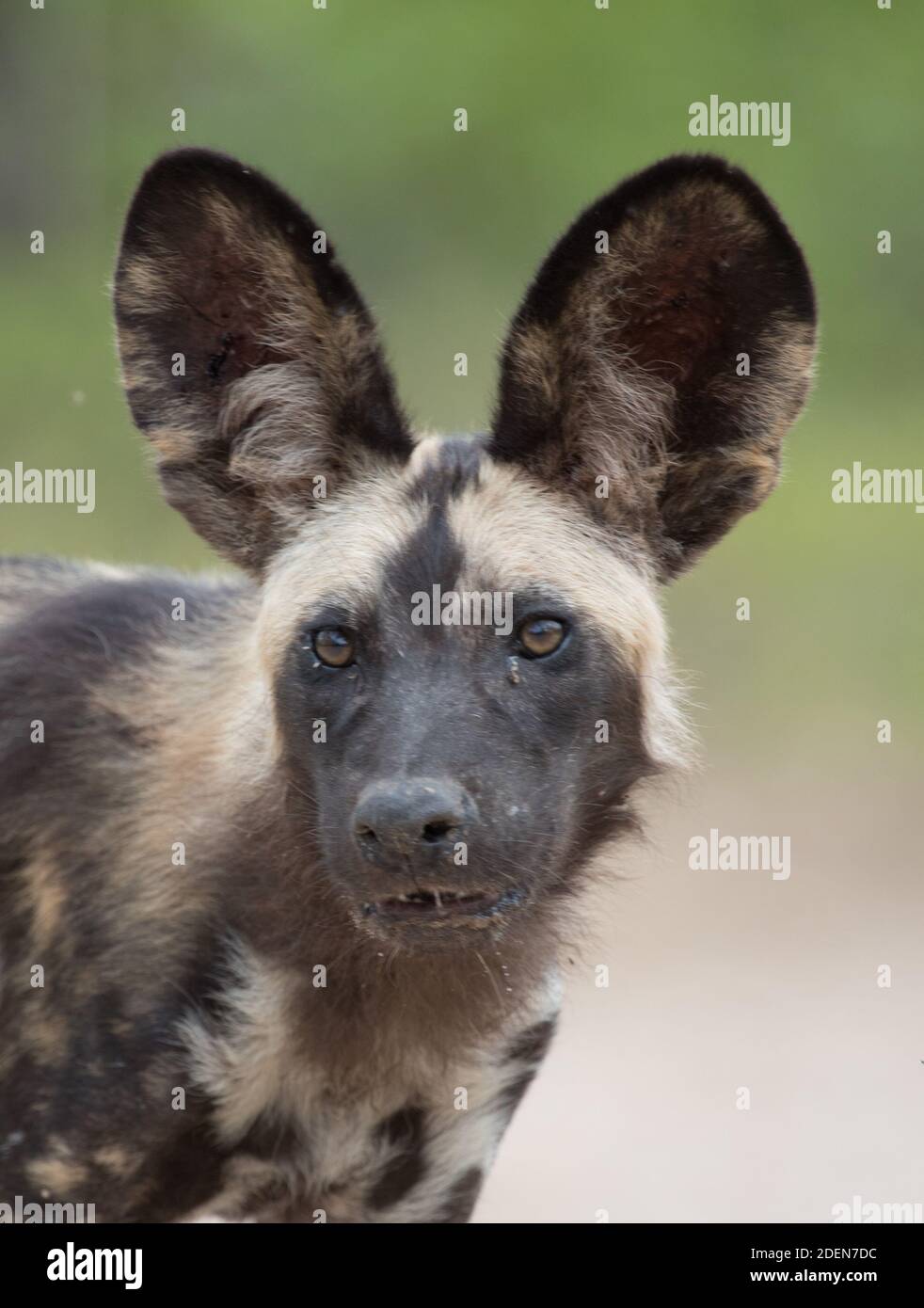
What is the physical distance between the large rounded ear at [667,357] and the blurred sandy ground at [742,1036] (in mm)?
702

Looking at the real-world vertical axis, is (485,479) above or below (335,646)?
above

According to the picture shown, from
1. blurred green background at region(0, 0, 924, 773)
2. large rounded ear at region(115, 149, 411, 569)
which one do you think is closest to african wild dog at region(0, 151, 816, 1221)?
large rounded ear at region(115, 149, 411, 569)

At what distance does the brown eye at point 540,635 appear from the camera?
13.4ft

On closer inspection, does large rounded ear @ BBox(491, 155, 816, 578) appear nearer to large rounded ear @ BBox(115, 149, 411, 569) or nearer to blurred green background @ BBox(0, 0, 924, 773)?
large rounded ear @ BBox(115, 149, 411, 569)

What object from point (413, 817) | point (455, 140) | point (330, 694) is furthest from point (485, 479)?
point (455, 140)

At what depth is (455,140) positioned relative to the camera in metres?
13.7

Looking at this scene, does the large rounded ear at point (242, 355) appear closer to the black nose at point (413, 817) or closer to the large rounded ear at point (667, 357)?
the large rounded ear at point (667, 357)

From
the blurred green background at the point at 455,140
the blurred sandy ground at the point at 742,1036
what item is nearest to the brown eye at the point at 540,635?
the blurred sandy ground at the point at 742,1036

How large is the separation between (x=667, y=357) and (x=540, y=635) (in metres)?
0.72

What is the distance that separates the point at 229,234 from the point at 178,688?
1.02m

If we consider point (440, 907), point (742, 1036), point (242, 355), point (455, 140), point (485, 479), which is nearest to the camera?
point (440, 907)

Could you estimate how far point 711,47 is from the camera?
1346cm

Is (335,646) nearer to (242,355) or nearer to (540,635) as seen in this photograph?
(540,635)

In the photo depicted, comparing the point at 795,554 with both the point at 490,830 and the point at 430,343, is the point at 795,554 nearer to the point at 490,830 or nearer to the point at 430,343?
the point at 430,343
